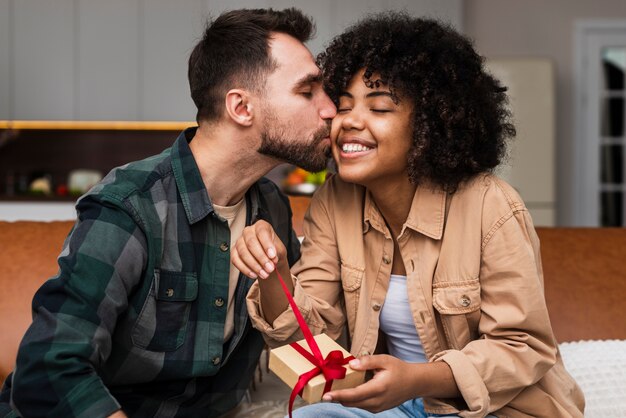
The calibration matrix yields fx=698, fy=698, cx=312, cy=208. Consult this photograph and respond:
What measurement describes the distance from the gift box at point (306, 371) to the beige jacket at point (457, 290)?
0.67 ft

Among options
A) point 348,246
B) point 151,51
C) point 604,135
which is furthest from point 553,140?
point 348,246

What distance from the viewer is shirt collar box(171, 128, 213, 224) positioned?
1.55m

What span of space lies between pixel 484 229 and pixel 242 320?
60cm

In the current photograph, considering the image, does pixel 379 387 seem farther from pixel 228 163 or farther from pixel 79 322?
pixel 228 163

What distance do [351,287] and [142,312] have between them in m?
0.46

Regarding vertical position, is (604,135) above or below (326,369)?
above

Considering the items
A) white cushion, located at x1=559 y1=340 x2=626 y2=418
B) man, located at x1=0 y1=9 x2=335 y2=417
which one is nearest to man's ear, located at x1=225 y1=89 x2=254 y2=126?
man, located at x1=0 y1=9 x2=335 y2=417

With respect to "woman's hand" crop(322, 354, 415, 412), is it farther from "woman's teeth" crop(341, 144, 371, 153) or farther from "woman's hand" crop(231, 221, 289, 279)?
"woman's teeth" crop(341, 144, 371, 153)

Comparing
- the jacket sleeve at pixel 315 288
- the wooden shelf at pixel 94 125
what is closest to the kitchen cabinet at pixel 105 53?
the wooden shelf at pixel 94 125

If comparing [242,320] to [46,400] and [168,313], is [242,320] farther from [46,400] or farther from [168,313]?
[46,400]

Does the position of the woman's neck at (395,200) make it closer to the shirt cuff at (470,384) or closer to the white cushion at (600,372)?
the shirt cuff at (470,384)

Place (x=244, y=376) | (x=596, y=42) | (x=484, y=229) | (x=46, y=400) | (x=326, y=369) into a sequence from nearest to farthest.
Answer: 1. (x=326, y=369)
2. (x=46, y=400)
3. (x=484, y=229)
4. (x=244, y=376)
5. (x=596, y=42)

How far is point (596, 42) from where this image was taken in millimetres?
6305

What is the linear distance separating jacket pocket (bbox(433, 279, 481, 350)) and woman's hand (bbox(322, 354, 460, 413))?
14cm
